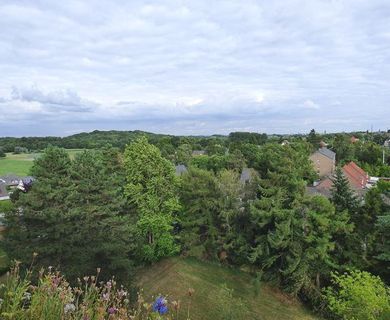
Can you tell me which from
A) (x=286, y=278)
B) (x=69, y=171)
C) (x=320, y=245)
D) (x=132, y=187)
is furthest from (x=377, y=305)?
(x=69, y=171)

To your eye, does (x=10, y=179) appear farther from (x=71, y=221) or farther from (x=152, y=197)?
(x=152, y=197)

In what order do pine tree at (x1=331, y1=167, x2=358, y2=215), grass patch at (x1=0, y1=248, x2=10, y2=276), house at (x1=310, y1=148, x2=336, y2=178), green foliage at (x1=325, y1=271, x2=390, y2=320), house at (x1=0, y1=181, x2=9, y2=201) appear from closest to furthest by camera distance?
green foliage at (x1=325, y1=271, x2=390, y2=320)
pine tree at (x1=331, y1=167, x2=358, y2=215)
grass patch at (x1=0, y1=248, x2=10, y2=276)
house at (x1=0, y1=181, x2=9, y2=201)
house at (x1=310, y1=148, x2=336, y2=178)

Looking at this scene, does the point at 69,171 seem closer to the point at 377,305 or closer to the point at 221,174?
the point at 221,174

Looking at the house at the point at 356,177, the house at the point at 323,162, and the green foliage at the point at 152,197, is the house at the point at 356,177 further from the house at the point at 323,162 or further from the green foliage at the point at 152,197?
the green foliage at the point at 152,197

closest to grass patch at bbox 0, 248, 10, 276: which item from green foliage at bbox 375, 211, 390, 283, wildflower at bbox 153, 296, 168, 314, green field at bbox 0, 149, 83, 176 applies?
green foliage at bbox 375, 211, 390, 283

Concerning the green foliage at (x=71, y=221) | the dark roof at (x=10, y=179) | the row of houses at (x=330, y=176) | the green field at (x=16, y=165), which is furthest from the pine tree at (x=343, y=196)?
the dark roof at (x=10, y=179)

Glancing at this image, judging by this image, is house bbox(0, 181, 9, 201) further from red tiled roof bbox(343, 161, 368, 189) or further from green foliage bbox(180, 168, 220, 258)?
red tiled roof bbox(343, 161, 368, 189)

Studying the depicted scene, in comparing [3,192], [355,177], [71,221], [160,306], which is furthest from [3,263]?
[355,177]
